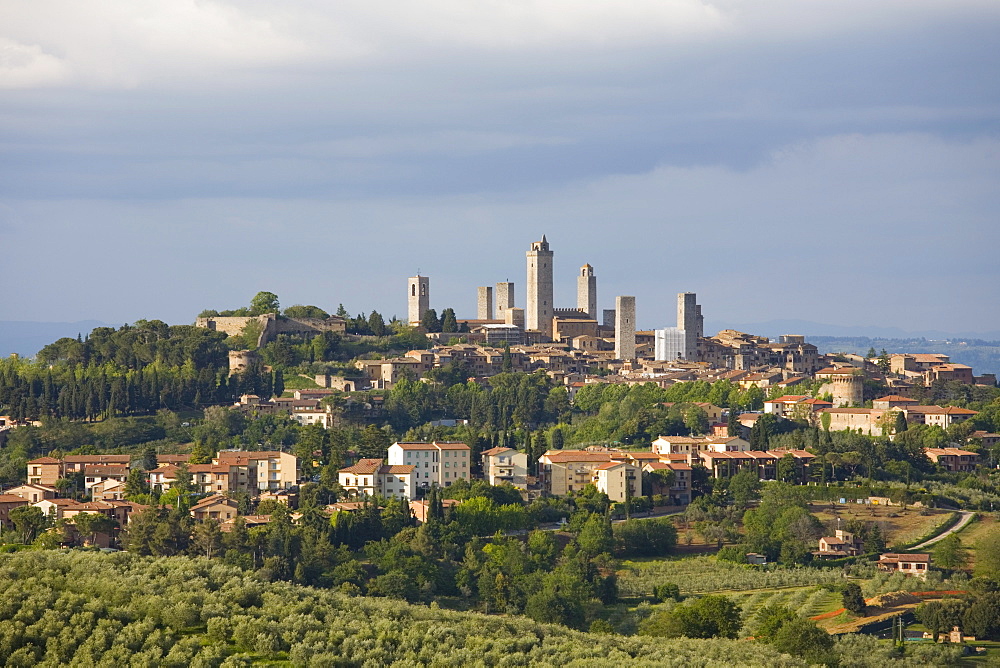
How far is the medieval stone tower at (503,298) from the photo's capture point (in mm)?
85625

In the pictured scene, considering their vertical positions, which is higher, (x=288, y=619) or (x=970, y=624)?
(x=288, y=619)

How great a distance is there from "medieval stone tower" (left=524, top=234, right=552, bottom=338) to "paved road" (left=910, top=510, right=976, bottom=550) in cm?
3818

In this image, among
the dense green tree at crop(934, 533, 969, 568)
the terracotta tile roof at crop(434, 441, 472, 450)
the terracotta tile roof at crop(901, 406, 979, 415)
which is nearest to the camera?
the dense green tree at crop(934, 533, 969, 568)

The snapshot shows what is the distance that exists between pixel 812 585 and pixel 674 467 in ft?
35.9

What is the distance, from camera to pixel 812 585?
38781 millimetres

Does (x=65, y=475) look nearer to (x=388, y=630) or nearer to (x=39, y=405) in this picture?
(x=39, y=405)

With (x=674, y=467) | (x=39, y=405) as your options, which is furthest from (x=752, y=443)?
(x=39, y=405)

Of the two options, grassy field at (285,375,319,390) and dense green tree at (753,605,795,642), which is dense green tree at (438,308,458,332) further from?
dense green tree at (753,605,795,642)

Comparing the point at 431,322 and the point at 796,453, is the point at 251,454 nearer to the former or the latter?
the point at 796,453

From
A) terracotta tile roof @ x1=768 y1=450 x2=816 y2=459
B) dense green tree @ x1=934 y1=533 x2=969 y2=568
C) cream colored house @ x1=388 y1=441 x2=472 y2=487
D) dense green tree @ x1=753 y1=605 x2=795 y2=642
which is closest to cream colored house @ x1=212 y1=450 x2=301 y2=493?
cream colored house @ x1=388 y1=441 x2=472 y2=487

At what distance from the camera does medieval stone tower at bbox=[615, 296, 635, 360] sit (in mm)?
78375

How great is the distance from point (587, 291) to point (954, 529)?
1650 inches

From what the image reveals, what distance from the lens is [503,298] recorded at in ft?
283

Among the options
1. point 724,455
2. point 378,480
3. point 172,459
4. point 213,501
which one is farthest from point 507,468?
point 172,459
